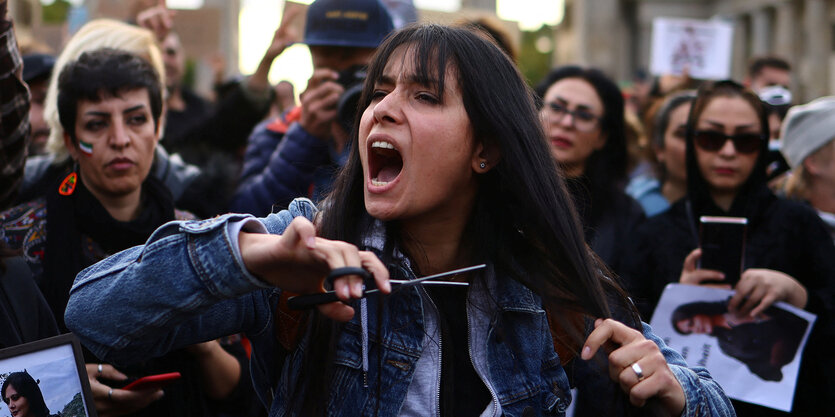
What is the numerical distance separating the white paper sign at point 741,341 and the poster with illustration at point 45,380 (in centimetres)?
229

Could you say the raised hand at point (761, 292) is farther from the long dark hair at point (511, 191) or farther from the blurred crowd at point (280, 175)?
the long dark hair at point (511, 191)

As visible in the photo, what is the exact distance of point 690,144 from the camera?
4.15 meters

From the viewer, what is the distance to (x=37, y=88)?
191 inches

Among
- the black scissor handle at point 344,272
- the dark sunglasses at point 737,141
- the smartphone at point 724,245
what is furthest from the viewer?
the dark sunglasses at point 737,141

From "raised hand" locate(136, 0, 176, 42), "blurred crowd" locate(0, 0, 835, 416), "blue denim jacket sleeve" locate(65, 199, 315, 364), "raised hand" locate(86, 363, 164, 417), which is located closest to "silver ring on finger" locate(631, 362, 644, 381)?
"blurred crowd" locate(0, 0, 835, 416)

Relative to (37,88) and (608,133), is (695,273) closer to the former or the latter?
(608,133)

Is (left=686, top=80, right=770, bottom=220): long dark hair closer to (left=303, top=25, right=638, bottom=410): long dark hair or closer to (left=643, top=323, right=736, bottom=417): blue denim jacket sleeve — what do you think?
(left=643, top=323, right=736, bottom=417): blue denim jacket sleeve

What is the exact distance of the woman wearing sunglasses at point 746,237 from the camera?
11.6 feet

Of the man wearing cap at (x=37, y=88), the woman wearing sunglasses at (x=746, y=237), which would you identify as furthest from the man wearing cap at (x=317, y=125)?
the woman wearing sunglasses at (x=746, y=237)

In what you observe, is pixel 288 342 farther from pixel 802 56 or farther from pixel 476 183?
pixel 802 56

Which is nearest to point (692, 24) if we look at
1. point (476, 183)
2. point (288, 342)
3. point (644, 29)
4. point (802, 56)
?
point (476, 183)

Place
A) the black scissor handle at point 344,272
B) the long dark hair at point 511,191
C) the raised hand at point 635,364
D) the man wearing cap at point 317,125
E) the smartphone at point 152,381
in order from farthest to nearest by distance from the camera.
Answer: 1. the man wearing cap at point 317,125
2. the smartphone at point 152,381
3. the long dark hair at point 511,191
4. the raised hand at point 635,364
5. the black scissor handle at point 344,272

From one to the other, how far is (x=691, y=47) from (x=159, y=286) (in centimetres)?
787

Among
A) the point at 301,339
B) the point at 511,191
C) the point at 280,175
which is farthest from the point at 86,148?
the point at 511,191
